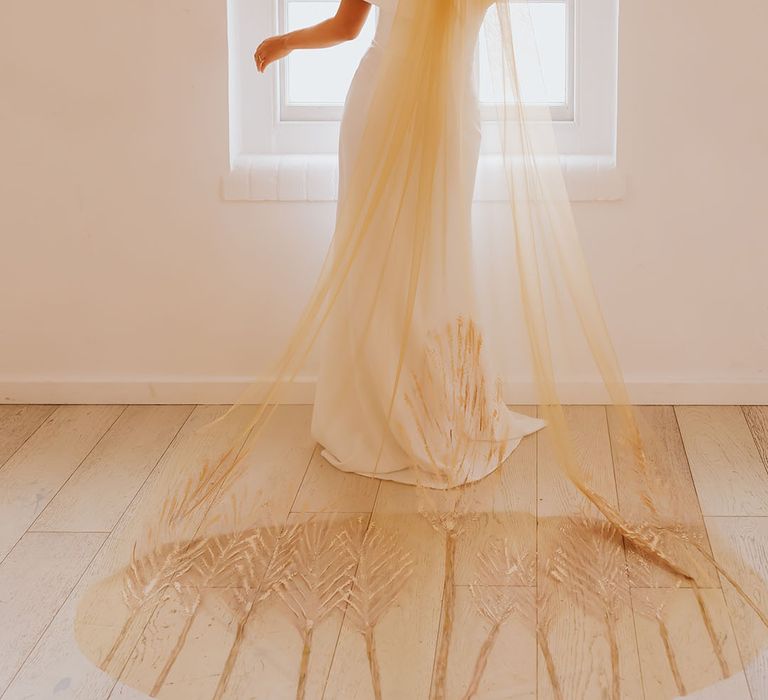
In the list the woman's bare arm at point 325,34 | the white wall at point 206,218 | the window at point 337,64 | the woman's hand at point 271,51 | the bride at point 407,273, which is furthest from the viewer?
the window at point 337,64

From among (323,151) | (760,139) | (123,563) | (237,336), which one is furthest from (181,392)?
(760,139)

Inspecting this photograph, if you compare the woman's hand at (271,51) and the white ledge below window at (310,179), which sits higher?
the woman's hand at (271,51)

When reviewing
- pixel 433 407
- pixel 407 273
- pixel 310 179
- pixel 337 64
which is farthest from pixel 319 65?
pixel 433 407

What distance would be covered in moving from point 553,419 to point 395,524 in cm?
40

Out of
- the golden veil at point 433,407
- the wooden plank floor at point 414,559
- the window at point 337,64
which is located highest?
the window at point 337,64

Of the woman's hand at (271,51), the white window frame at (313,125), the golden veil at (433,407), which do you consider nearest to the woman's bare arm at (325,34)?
the woman's hand at (271,51)

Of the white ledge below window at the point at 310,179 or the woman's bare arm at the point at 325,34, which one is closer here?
the woman's bare arm at the point at 325,34

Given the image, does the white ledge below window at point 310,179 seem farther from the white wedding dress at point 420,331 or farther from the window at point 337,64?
the white wedding dress at point 420,331

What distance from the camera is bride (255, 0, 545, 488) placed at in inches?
94.2

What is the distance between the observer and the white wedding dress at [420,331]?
246 centimetres

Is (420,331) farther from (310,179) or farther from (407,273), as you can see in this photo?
(310,179)

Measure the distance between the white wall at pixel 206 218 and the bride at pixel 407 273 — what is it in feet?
1.50

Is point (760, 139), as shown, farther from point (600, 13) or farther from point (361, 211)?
point (361, 211)

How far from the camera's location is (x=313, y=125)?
3211mm
